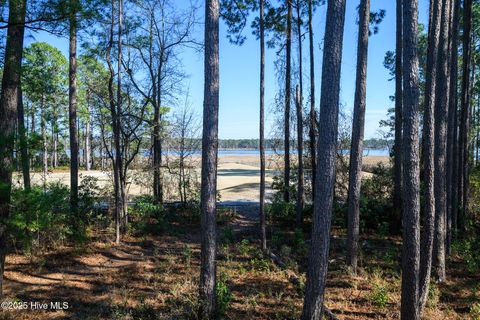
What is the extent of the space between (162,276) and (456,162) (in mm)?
9045

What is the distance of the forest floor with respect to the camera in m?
5.11

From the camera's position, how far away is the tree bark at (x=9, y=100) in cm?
491

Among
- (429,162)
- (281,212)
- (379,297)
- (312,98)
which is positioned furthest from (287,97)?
(379,297)

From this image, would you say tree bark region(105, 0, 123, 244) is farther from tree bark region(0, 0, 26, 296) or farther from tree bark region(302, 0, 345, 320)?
tree bark region(302, 0, 345, 320)

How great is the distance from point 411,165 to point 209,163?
296 cm

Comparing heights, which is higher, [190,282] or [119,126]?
[119,126]

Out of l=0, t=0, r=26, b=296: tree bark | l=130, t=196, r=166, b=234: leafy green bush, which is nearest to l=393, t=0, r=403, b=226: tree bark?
l=130, t=196, r=166, b=234: leafy green bush

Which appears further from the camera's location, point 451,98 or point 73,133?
point 73,133

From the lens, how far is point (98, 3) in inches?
224

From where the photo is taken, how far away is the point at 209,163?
15.6 ft

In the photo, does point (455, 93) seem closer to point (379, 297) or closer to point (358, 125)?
point (358, 125)

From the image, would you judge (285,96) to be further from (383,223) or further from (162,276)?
(162,276)

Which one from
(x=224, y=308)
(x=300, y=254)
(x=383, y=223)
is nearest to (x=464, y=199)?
(x=383, y=223)

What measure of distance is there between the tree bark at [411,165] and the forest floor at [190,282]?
920 millimetres
